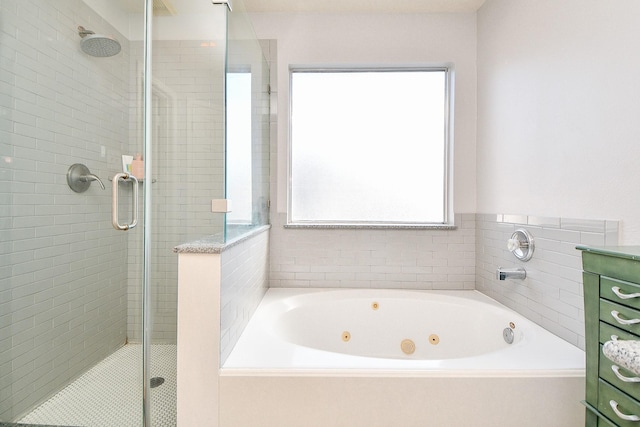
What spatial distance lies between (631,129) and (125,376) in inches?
90.6

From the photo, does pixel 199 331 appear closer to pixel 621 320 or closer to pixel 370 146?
pixel 621 320

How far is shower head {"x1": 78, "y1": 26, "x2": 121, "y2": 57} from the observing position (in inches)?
A: 55.6

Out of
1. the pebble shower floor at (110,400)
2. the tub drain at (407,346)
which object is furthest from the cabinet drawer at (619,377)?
the pebble shower floor at (110,400)

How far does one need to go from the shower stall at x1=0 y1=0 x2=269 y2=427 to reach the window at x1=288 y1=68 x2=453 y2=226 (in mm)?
775

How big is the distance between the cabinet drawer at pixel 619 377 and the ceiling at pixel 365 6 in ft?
7.62

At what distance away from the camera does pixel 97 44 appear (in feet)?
4.83

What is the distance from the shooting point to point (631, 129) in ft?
4.05

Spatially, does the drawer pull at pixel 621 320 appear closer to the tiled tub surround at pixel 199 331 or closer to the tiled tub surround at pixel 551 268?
the tiled tub surround at pixel 551 268

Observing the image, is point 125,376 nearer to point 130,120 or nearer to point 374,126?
point 130,120

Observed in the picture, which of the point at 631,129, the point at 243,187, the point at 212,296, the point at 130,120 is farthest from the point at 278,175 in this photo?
the point at 631,129

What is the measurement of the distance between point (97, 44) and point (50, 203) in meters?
0.74

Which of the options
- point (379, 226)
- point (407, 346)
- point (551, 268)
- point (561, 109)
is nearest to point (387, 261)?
point (379, 226)

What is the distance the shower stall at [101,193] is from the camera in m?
1.29

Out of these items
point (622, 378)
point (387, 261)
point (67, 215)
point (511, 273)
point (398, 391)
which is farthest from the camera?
point (387, 261)
